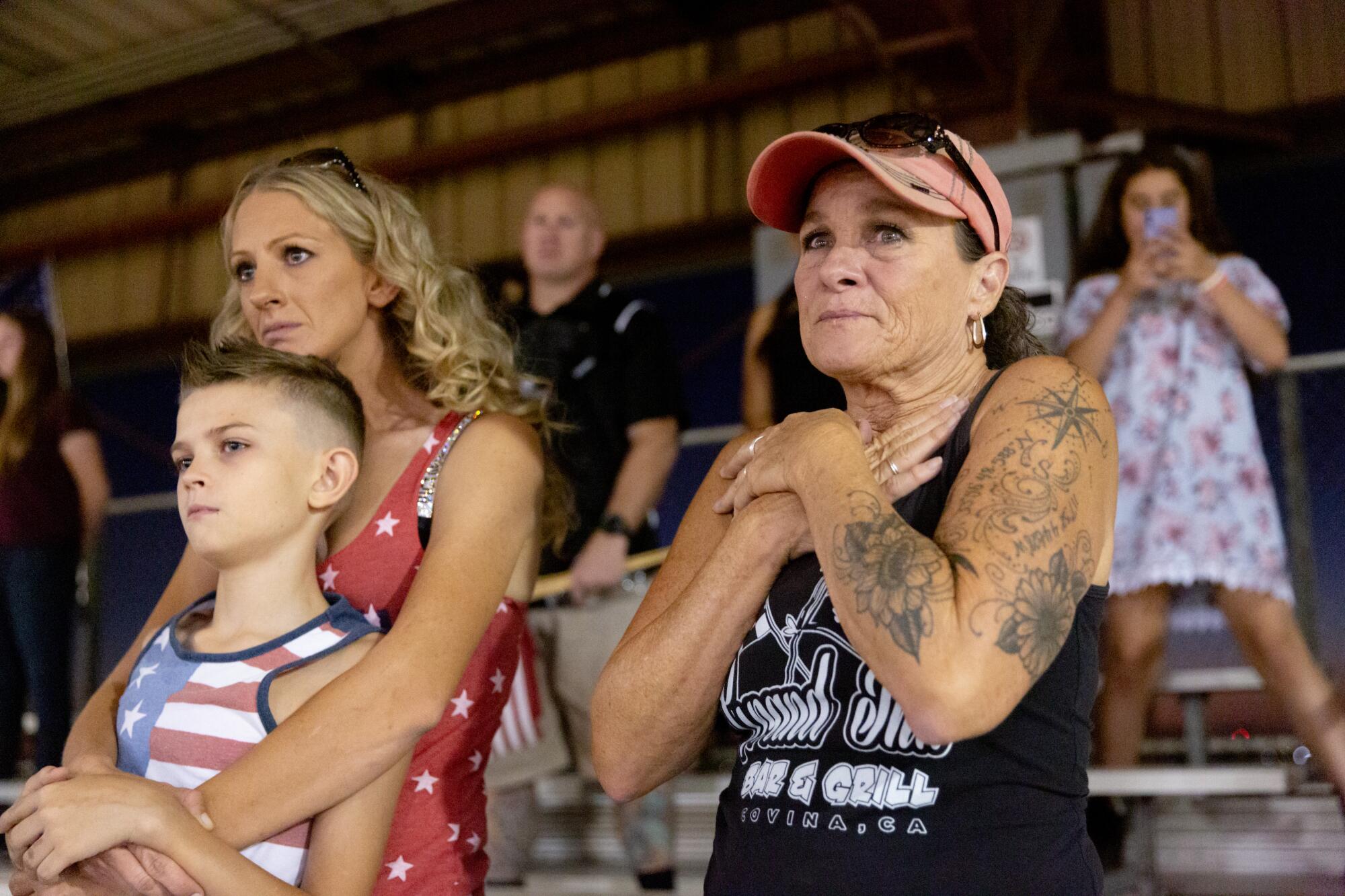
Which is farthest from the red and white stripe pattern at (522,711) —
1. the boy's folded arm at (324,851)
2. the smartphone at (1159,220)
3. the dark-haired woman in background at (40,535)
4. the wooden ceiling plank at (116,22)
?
the wooden ceiling plank at (116,22)

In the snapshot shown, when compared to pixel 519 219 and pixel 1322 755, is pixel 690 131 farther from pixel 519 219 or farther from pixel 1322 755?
pixel 1322 755

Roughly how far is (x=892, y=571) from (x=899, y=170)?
0.44 metres

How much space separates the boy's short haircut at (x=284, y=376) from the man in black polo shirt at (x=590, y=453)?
1.08 meters

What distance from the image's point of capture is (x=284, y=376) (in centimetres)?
154

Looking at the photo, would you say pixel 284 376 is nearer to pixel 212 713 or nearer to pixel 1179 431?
pixel 212 713

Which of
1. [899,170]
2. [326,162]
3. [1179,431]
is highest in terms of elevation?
[326,162]

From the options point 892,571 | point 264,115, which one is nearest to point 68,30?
point 264,115

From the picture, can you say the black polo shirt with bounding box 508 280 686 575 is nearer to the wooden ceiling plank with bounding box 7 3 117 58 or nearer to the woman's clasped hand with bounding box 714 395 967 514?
the woman's clasped hand with bounding box 714 395 967 514

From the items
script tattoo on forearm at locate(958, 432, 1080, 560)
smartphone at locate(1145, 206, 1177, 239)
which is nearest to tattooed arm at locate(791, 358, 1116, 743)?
script tattoo on forearm at locate(958, 432, 1080, 560)

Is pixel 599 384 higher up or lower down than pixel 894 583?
higher up

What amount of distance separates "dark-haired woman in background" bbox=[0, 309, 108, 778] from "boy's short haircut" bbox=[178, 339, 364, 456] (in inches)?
92.7

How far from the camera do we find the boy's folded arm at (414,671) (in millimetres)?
1302

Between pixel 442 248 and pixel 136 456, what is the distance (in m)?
7.79

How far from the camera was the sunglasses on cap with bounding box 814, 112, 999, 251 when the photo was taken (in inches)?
52.9
